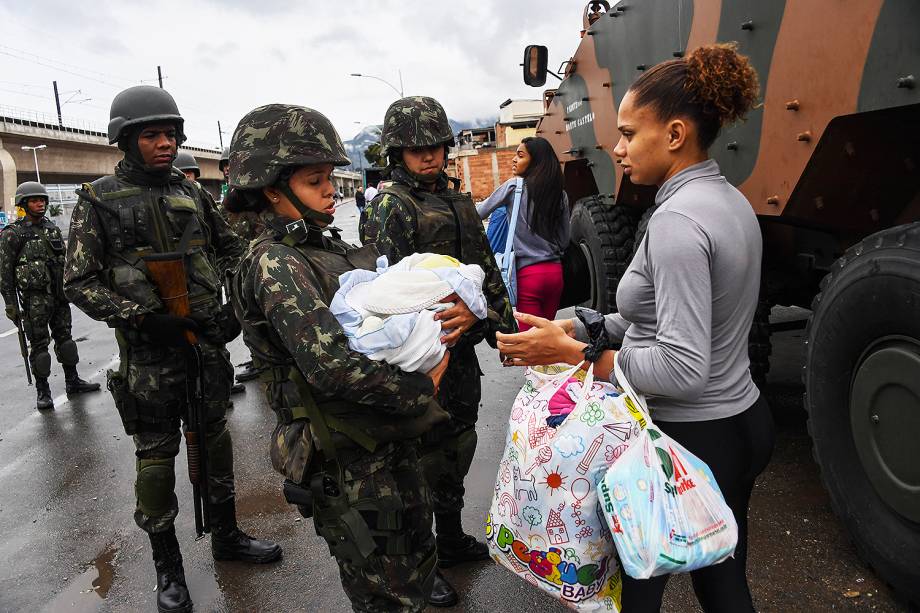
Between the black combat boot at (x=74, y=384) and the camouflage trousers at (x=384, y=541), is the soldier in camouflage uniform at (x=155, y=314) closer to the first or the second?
the camouflage trousers at (x=384, y=541)

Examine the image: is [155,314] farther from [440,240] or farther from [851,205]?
[851,205]

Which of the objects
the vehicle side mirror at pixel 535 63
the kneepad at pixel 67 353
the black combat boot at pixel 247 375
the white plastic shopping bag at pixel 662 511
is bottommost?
the black combat boot at pixel 247 375

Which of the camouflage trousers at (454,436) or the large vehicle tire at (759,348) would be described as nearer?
the camouflage trousers at (454,436)

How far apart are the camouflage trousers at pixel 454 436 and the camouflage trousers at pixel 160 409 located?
106 centimetres

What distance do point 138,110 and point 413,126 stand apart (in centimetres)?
124

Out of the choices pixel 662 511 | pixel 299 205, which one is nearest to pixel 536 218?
pixel 299 205

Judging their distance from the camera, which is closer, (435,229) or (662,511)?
(662,511)

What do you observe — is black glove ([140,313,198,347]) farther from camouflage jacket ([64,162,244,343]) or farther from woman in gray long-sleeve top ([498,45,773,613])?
woman in gray long-sleeve top ([498,45,773,613])

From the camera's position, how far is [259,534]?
3.54 m

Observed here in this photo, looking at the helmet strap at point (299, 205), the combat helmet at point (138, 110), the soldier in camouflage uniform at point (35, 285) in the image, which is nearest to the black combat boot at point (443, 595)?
the helmet strap at point (299, 205)

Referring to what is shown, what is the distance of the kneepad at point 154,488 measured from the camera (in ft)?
9.60

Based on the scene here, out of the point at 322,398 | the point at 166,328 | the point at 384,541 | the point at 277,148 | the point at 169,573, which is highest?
the point at 277,148

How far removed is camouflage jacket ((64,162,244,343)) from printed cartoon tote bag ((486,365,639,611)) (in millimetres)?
1905

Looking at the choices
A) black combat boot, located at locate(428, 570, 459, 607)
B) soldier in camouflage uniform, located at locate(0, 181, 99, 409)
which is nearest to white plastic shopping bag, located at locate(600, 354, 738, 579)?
black combat boot, located at locate(428, 570, 459, 607)
